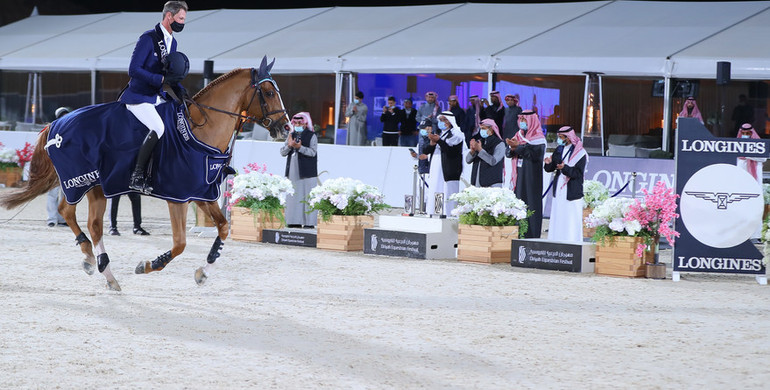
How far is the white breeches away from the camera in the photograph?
28.5ft

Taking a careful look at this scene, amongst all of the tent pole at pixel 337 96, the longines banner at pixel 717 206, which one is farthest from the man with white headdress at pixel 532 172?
the tent pole at pixel 337 96

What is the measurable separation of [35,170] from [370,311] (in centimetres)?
390

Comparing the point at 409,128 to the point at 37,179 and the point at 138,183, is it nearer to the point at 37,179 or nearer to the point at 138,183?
the point at 37,179

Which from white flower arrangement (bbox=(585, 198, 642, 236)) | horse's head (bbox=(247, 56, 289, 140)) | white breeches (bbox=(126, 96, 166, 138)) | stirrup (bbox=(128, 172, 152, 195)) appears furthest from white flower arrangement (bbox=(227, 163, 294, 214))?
white breeches (bbox=(126, 96, 166, 138))

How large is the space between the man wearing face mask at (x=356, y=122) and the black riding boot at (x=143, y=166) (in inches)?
541

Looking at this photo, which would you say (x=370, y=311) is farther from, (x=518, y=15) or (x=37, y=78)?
(x=37, y=78)

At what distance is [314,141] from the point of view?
1580cm

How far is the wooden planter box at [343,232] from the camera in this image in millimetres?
13344

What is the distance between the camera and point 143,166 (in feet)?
28.7

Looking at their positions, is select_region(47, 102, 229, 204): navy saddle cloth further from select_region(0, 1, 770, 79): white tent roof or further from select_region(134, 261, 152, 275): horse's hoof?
select_region(0, 1, 770, 79): white tent roof

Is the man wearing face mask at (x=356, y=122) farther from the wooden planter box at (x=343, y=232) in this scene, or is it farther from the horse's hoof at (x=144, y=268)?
the horse's hoof at (x=144, y=268)

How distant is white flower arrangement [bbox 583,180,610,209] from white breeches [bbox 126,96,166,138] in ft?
26.8

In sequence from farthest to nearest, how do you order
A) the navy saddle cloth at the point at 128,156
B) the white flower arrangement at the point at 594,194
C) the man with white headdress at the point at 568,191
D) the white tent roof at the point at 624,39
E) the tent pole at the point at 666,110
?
the white tent roof at the point at 624,39
the tent pole at the point at 666,110
the white flower arrangement at the point at 594,194
the man with white headdress at the point at 568,191
the navy saddle cloth at the point at 128,156

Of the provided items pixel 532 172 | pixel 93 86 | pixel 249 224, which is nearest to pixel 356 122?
pixel 249 224
